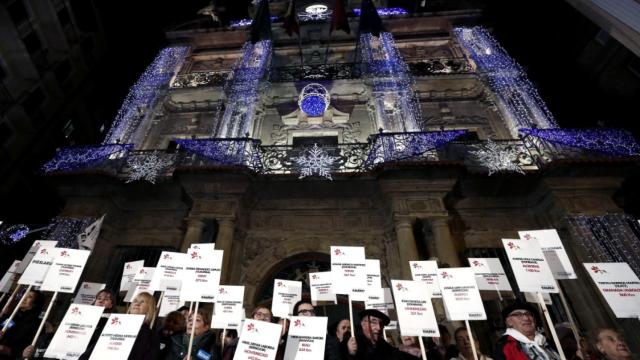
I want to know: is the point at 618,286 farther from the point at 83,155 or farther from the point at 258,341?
the point at 83,155

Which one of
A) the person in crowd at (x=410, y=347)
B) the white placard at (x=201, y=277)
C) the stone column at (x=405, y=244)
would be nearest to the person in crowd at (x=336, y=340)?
the person in crowd at (x=410, y=347)

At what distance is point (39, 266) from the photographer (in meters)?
5.35

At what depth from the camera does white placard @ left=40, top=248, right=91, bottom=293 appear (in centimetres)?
498

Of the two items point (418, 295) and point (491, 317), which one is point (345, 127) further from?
point (418, 295)

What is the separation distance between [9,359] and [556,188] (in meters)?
11.2

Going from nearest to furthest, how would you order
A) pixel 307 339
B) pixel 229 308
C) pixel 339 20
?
pixel 307 339, pixel 229 308, pixel 339 20

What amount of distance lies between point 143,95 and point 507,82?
1430 centimetres

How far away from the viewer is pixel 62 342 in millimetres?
4109

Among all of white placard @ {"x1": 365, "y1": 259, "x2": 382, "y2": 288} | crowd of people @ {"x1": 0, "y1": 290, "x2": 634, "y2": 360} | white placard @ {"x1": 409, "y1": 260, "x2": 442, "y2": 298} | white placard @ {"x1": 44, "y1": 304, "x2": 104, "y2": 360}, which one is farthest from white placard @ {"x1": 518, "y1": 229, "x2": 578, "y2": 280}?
white placard @ {"x1": 44, "y1": 304, "x2": 104, "y2": 360}

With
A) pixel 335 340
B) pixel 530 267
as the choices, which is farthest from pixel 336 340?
pixel 530 267

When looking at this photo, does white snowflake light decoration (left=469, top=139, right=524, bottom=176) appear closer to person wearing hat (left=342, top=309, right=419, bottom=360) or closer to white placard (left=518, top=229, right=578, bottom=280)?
white placard (left=518, top=229, right=578, bottom=280)

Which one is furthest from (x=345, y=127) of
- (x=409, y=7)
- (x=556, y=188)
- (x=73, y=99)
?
(x=73, y=99)

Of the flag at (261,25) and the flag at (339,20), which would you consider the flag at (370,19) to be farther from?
the flag at (261,25)

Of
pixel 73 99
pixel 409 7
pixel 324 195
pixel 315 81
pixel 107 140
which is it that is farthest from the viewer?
pixel 409 7
